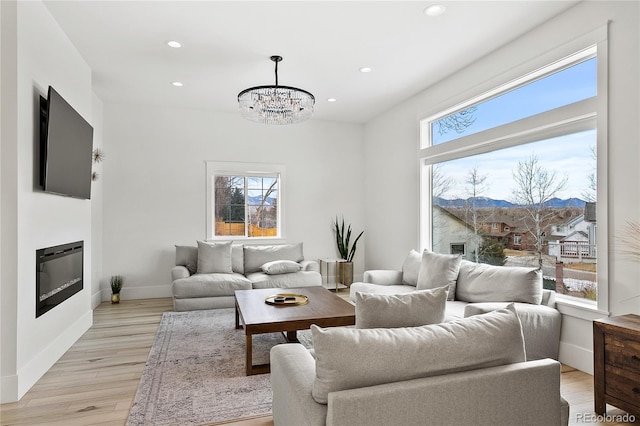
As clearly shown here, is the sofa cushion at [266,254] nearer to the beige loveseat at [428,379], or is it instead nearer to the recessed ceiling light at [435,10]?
the recessed ceiling light at [435,10]

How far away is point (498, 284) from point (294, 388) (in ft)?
8.27

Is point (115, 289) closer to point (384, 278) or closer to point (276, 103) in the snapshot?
point (276, 103)

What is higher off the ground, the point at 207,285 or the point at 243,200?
the point at 243,200

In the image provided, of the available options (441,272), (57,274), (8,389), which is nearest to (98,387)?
(8,389)

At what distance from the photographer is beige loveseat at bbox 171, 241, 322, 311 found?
4824mm

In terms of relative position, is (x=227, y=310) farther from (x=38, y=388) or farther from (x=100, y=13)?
(x=100, y=13)

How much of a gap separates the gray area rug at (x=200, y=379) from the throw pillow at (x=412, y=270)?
1.36 metres

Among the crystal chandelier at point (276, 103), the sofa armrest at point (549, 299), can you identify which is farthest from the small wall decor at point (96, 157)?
the sofa armrest at point (549, 299)

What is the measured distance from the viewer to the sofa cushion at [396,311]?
1678 mm

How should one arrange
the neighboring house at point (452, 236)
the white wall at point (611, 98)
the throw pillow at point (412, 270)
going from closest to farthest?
the white wall at point (611, 98)
the throw pillow at point (412, 270)
the neighboring house at point (452, 236)

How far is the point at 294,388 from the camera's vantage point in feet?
4.72

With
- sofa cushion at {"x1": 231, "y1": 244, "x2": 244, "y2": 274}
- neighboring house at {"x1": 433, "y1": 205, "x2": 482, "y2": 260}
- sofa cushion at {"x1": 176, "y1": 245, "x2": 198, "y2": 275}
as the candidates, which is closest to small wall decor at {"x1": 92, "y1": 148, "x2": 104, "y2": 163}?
sofa cushion at {"x1": 176, "y1": 245, "x2": 198, "y2": 275}

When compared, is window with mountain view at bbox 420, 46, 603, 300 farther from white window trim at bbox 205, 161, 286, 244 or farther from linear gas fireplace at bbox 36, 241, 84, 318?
linear gas fireplace at bbox 36, 241, 84, 318

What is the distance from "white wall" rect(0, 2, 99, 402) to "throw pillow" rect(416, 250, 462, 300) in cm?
341
